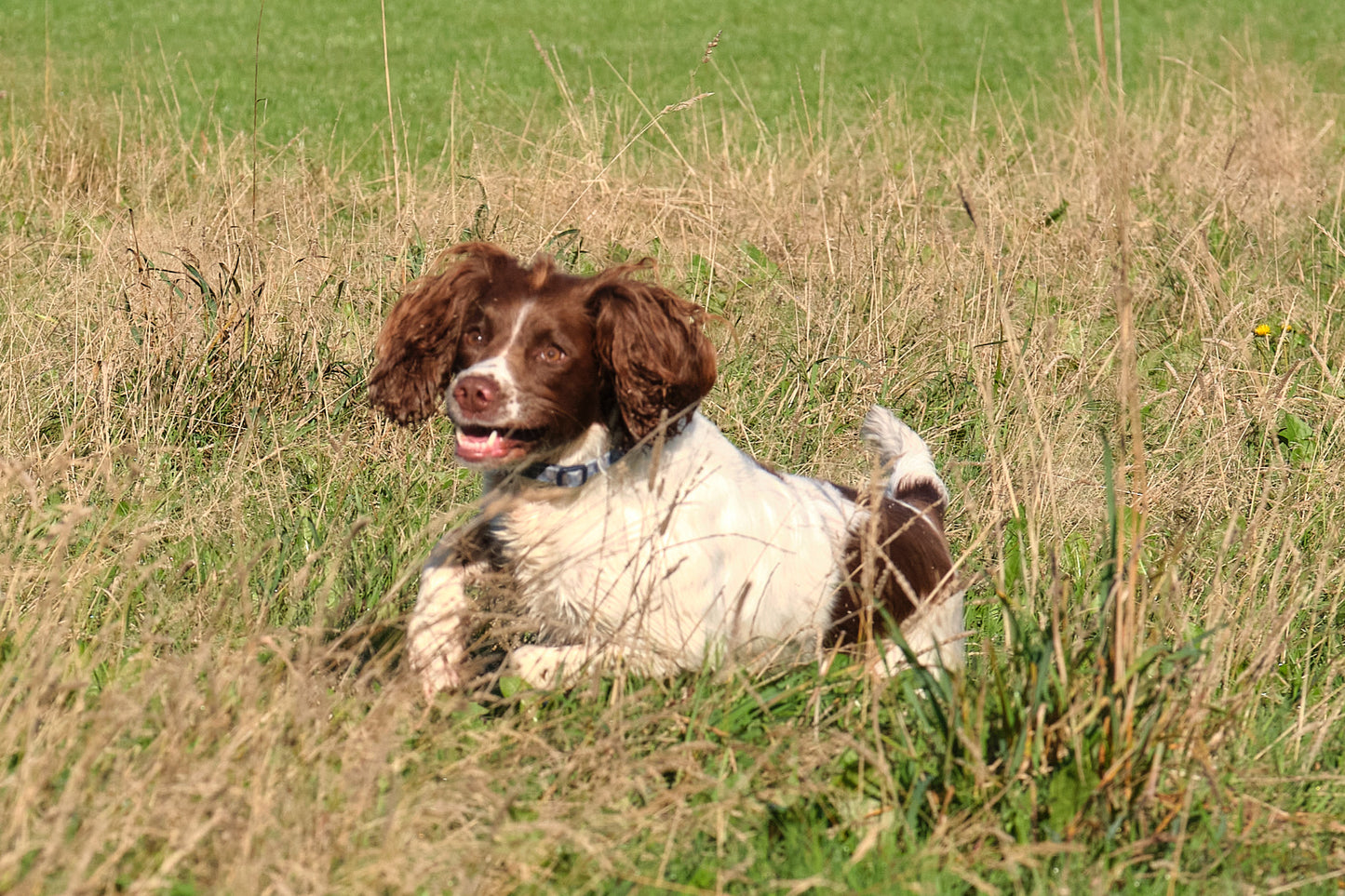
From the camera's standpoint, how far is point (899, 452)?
3.73 metres

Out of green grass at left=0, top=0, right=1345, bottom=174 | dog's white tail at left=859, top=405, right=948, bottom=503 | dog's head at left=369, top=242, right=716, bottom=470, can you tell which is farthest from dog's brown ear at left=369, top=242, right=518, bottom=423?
green grass at left=0, top=0, right=1345, bottom=174

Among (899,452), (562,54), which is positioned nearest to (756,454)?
(899,452)

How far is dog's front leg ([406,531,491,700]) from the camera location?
254 cm

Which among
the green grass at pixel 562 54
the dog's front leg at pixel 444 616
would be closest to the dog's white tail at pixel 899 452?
the dog's front leg at pixel 444 616

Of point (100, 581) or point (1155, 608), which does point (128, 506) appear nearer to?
point (100, 581)

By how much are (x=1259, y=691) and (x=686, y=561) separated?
117 cm

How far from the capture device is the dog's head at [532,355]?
2889 mm

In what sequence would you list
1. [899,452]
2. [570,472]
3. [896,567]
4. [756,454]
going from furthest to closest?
1. [756,454]
2. [899,452]
3. [896,567]
4. [570,472]

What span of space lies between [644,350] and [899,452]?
0.98 meters

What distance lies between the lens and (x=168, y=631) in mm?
2787

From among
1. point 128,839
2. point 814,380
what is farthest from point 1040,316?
point 128,839

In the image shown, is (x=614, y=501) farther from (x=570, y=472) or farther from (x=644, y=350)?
(x=644, y=350)

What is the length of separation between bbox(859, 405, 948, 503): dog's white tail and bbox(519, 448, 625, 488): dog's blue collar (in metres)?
0.93

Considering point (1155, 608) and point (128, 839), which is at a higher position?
point (128, 839)
